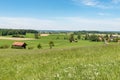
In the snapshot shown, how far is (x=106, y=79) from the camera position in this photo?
654 cm

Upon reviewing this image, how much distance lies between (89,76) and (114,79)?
701 millimetres

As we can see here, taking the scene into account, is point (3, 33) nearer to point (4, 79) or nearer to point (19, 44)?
point (19, 44)

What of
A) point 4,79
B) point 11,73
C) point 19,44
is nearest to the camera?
point 4,79

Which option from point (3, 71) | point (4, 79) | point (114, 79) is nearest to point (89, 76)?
point (114, 79)

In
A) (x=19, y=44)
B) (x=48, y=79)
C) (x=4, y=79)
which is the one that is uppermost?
(x=48, y=79)

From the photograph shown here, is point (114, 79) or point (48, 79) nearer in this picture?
point (114, 79)

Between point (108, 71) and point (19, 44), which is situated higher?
point (108, 71)

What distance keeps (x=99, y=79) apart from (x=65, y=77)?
979mm

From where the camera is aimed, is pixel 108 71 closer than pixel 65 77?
No

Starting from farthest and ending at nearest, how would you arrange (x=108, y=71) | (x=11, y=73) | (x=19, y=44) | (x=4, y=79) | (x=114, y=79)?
(x=19, y=44), (x=11, y=73), (x=4, y=79), (x=108, y=71), (x=114, y=79)

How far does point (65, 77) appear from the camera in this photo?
696cm

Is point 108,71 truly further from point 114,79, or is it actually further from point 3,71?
point 3,71

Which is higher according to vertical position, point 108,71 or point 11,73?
point 108,71

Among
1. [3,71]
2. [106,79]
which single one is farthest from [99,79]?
[3,71]
